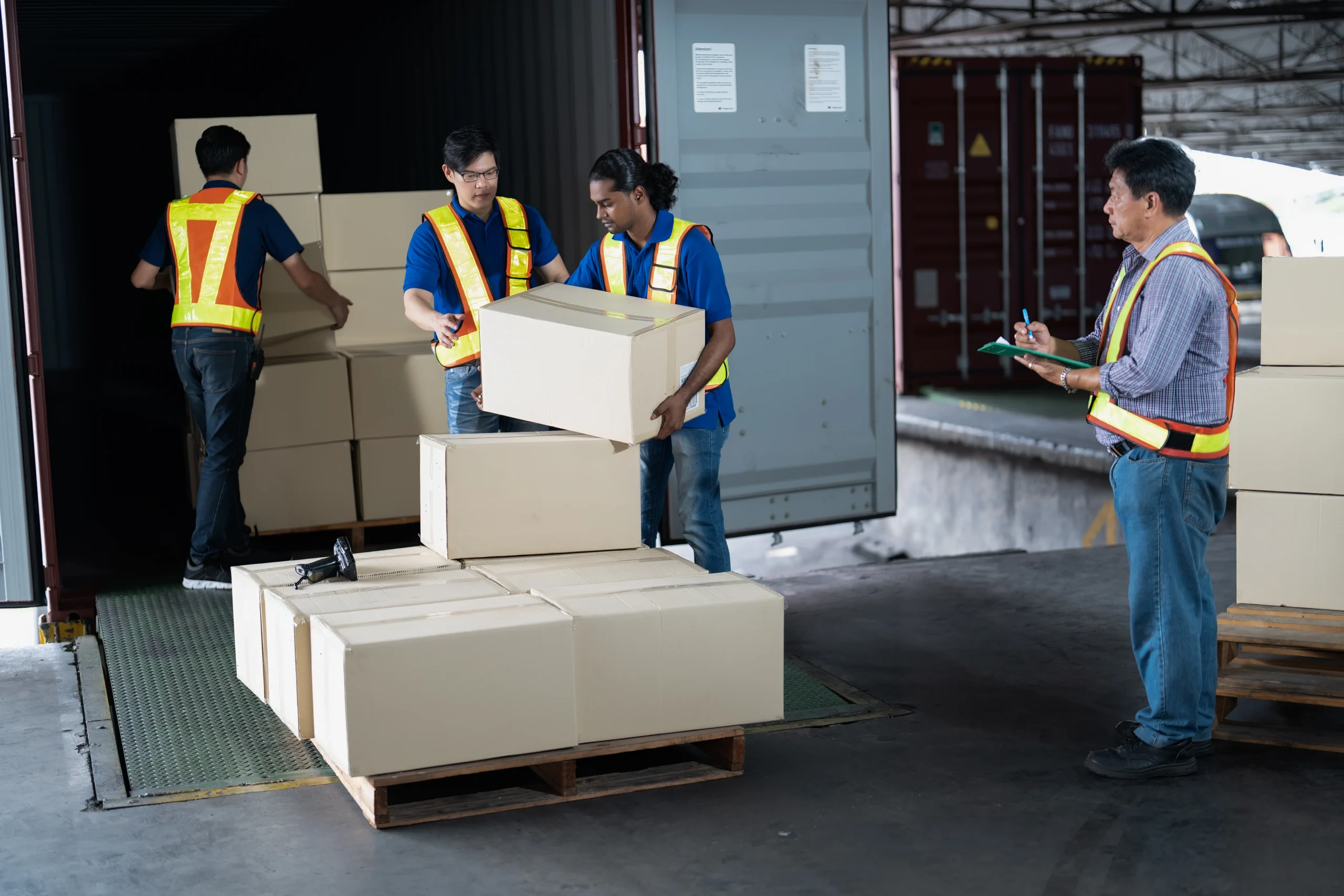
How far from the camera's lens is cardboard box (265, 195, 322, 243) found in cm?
637

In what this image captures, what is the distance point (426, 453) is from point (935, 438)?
6.71 metres

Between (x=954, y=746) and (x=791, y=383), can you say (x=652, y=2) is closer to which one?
(x=791, y=383)

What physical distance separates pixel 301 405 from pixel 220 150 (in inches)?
48.0

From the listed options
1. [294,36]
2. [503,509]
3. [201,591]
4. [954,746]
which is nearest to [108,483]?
[201,591]

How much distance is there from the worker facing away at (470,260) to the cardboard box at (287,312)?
1.58 metres

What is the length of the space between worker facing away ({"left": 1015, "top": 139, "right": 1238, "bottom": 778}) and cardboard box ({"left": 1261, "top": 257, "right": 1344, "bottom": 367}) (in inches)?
24.2

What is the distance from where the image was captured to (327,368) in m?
6.16

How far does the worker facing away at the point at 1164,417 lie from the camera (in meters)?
3.51

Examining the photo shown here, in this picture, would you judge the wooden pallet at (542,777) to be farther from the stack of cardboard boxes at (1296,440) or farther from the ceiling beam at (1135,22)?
the ceiling beam at (1135,22)

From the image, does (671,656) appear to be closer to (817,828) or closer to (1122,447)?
(817,828)

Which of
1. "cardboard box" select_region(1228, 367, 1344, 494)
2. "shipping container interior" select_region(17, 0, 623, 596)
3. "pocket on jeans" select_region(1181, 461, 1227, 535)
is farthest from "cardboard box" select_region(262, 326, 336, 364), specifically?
"pocket on jeans" select_region(1181, 461, 1227, 535)

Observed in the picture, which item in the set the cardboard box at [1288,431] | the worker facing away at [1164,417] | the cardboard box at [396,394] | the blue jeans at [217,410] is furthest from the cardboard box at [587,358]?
the cardboard box at [396,394]

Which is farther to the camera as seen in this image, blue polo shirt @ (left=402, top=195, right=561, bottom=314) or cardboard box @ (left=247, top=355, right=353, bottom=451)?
cardboard box @ (left=247, top=355, right=353, bottom=451)

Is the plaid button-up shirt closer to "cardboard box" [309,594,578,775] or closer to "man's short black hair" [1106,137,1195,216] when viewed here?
"man's short black hair" [1106,137,1195,216]
